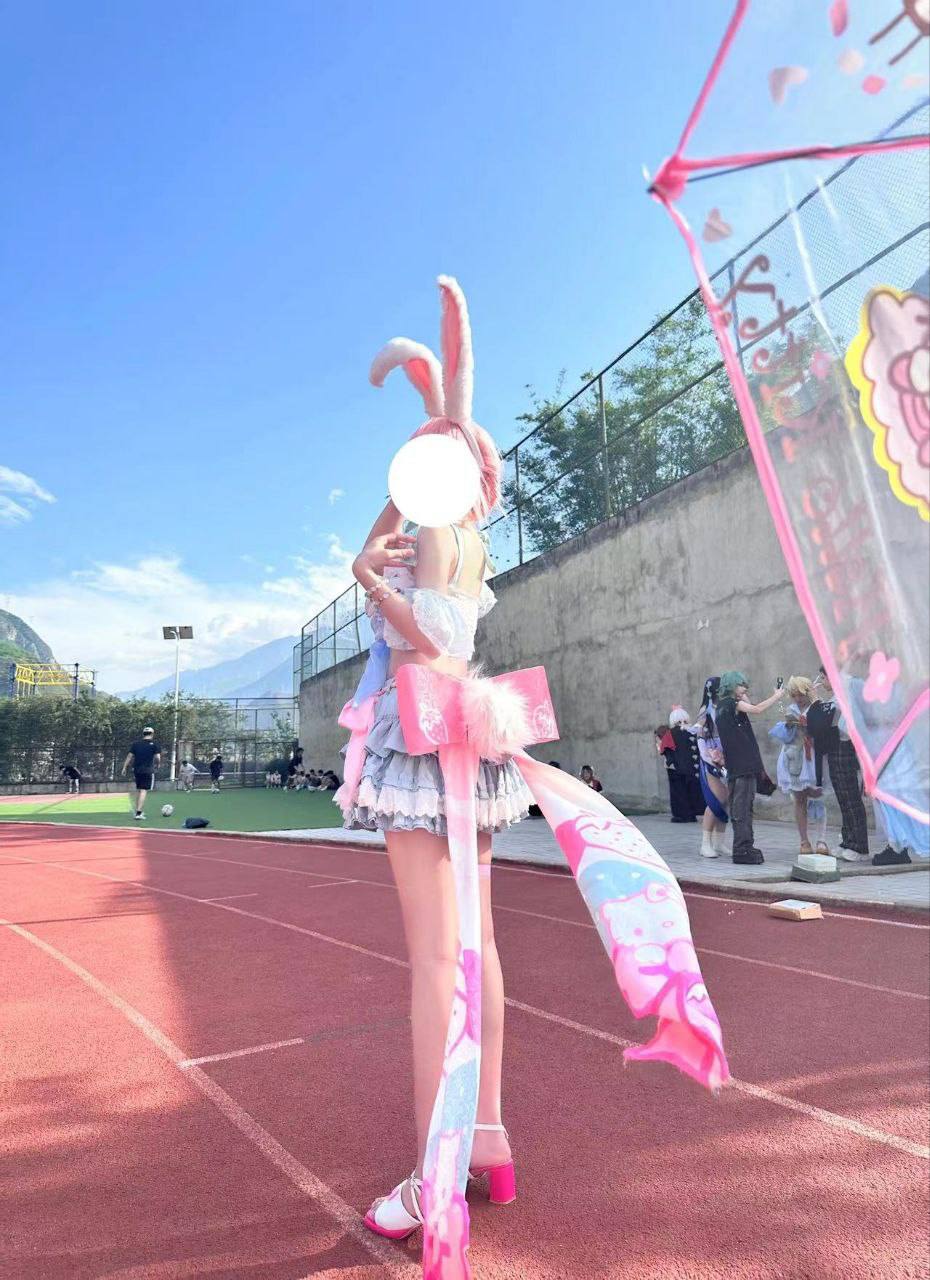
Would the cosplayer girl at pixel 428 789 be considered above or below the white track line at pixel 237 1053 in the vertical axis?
above

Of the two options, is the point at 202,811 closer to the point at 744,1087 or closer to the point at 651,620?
the point at 651,620

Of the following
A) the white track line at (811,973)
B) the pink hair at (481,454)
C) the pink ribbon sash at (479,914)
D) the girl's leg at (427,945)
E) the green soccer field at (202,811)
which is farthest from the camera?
the green soccer field at (202,811)

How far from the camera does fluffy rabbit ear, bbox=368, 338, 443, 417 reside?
216 cm

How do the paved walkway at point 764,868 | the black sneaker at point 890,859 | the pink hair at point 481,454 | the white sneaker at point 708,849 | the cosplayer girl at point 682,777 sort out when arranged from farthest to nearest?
the cosplayer girl at point 682,777 → the white sneaker at point 708,849 → the black sneaker at point 890,859 → the paved walkway at point 764,868 → the pink hair at point 481,454

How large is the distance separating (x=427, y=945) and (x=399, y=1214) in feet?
2.61

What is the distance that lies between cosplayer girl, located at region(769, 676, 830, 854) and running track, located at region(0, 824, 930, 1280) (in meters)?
2.29

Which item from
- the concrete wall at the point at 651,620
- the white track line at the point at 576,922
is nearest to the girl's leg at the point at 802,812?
the white track line at the point at 576,922

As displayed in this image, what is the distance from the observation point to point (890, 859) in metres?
Result: 7.61

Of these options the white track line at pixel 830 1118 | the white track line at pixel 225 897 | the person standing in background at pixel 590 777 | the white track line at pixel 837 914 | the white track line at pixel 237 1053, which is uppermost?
the person standing in background at pixel 590 777

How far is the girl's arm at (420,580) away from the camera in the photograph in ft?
6.30

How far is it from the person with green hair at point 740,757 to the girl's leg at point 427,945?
22.1ft

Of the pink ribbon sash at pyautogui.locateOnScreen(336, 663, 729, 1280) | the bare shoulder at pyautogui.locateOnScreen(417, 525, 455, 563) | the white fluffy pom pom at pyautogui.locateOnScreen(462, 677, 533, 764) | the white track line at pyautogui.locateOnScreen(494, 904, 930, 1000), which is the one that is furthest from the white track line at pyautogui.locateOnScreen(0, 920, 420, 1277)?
the white track line at pyautogui.locateOnScreen(494, 904, 930, 1000)

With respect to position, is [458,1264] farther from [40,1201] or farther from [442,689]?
[40,1201]

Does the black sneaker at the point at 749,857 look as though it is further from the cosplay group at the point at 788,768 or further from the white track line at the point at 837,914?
the white track line at the point at 837,914
